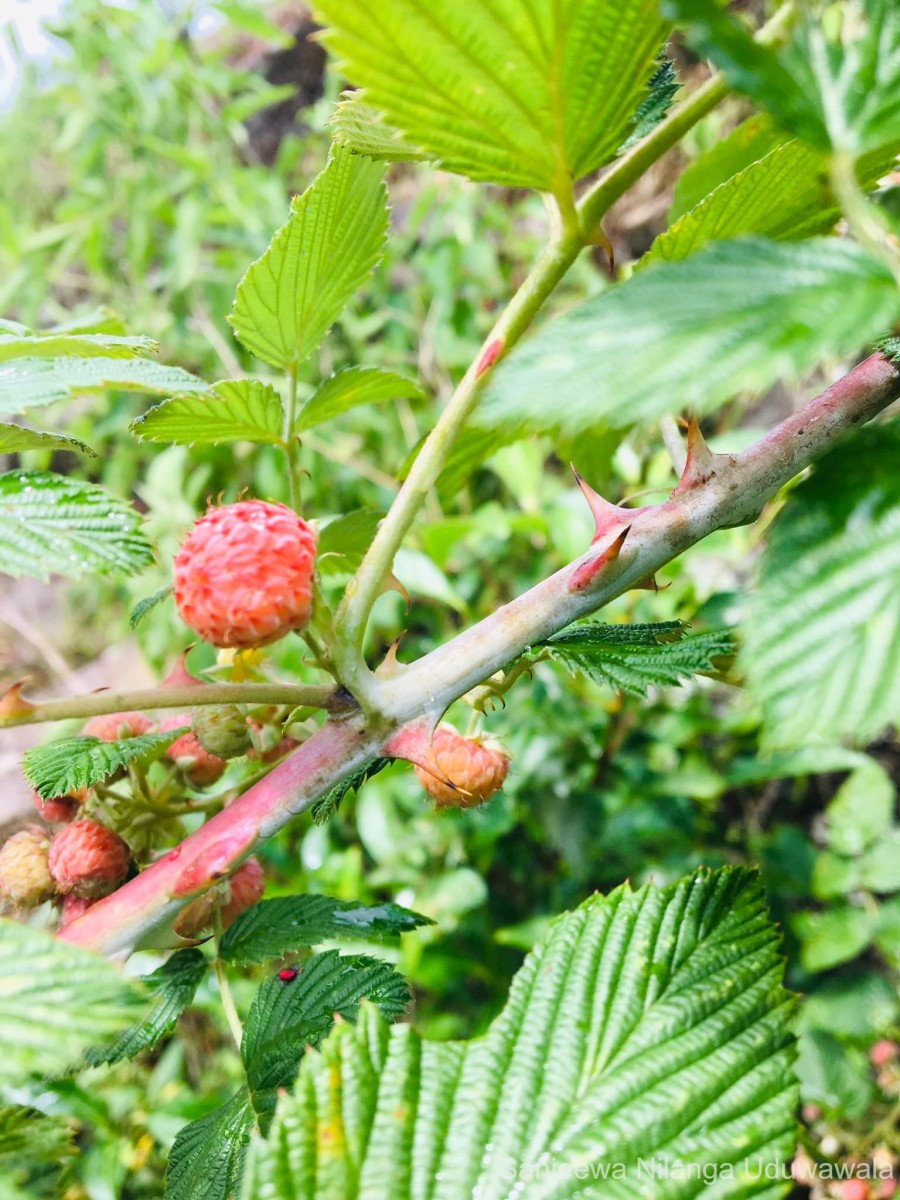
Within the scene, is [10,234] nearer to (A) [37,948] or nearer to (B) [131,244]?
(B) [131,244]

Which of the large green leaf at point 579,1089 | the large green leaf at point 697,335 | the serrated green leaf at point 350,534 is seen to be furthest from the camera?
the serrated green leaf at point 350,534

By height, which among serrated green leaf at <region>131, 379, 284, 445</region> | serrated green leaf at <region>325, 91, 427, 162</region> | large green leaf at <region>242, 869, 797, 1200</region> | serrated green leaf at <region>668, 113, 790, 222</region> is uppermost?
serrated green leaf at <region>325, 91, 427, 162</region>

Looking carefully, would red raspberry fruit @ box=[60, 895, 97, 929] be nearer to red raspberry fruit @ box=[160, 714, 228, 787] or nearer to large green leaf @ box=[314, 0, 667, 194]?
red raspberry fruit @ box=[160, 714, 228, 787]

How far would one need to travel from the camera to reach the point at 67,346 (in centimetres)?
40

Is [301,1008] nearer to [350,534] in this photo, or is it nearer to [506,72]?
[350,534]

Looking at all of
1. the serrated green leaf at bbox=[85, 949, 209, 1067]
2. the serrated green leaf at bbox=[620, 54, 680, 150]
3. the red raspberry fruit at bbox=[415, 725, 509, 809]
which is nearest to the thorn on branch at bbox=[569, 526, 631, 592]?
the red raspberry fruit at bbox=[415, 725, 509, 809]

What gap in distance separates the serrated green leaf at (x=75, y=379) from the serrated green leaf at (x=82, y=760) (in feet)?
0.61

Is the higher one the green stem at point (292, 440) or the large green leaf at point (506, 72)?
the large green leaf at point (506, 72)

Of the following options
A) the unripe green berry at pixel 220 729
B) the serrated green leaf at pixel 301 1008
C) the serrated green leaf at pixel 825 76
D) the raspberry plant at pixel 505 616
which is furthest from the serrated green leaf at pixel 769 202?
the serrated green leaf at pixel 301 1008

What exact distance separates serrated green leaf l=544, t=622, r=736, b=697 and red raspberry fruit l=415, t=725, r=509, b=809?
7 cm

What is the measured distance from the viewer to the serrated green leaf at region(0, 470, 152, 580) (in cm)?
35

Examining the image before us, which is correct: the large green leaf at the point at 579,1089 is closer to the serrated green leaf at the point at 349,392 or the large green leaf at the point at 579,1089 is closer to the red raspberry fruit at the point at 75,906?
the red raspberry fruit at the point at 75,906

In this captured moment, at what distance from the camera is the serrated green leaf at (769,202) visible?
40cm

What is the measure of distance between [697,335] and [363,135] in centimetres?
26
